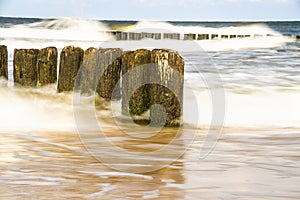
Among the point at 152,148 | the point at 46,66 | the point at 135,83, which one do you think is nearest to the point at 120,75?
the point at 135,83

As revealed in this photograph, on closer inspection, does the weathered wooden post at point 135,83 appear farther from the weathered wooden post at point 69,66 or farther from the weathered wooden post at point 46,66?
the weathered wooden post at point 46,66

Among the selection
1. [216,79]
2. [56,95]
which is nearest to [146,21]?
[216,79]

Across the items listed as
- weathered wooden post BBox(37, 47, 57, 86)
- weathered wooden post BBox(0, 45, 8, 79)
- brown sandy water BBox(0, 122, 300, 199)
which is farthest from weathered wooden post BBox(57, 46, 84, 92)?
brown sandy water BBox(0, 122, 300, 199)

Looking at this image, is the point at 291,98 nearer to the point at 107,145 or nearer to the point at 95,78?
the point at 95,78

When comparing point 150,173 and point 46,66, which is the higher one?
point 46,66

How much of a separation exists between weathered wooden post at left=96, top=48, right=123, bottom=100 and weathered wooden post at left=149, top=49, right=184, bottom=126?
2.39 feet

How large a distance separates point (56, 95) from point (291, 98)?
3.65m

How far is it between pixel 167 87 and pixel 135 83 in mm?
331

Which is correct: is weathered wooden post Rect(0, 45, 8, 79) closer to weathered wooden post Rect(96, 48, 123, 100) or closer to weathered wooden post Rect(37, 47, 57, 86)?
weathered wooden post Rect(37, 47, 57, 86)

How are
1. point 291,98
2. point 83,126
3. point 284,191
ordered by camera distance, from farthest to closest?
point 291,98, point 83,126, point 284,191

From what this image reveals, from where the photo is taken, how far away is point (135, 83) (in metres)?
5.76

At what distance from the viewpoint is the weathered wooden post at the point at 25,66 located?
722 centimetres

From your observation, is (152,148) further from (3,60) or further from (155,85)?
(3,60)

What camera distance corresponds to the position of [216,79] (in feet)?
38.8
